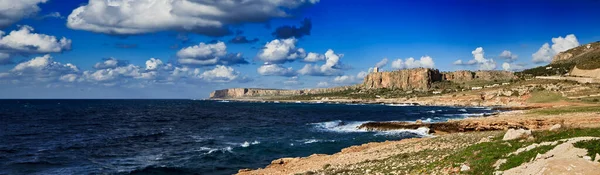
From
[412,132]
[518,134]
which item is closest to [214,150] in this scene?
[412,132]

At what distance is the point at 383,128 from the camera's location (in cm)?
6056

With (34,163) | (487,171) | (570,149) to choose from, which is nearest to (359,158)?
(487,171)

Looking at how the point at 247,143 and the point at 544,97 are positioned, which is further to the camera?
the point at 544,97

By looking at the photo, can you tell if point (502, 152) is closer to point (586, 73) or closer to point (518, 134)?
point (518, 134)

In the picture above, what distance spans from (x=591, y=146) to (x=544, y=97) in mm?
114379

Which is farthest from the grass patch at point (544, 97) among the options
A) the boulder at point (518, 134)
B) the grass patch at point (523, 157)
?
the grass patch at point (523, 157)

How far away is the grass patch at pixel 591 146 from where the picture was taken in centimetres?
1282

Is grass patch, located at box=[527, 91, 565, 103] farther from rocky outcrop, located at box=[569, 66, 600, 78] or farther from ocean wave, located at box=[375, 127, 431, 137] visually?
ocean wave, located at box=[375, 127, 431, 137]

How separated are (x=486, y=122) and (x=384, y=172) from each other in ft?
126

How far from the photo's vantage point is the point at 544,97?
111m

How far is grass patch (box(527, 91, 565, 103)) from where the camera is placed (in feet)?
337

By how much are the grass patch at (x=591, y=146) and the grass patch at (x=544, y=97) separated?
101644 millimetres

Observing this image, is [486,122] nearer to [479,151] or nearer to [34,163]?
[479,151]

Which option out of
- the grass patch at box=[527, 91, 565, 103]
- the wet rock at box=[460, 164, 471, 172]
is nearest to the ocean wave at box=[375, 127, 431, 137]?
the wet rock at box=[460, 164, 471, 172]
